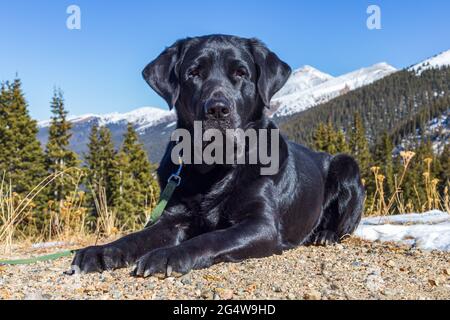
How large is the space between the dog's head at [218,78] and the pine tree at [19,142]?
32232mm

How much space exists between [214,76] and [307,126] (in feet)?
591

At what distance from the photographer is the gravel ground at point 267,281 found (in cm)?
256

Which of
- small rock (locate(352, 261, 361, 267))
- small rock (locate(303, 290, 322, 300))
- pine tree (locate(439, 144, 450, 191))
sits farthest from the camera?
pine tree (locate(439, 144, 450, 191))

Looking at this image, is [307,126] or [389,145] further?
[307,126]

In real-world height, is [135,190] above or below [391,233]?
below

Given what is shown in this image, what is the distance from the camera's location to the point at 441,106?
549 ft

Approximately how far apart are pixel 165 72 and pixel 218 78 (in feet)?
2.24

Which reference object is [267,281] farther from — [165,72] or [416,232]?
[416,232]

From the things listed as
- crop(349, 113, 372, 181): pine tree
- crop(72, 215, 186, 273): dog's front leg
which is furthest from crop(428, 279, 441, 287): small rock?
crop(349, 113, 372, 181): pine tree

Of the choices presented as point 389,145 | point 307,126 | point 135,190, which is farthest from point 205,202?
point 307,126

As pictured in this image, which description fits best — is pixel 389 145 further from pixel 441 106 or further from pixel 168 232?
pixel 441 106

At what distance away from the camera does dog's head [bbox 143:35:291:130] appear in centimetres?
400

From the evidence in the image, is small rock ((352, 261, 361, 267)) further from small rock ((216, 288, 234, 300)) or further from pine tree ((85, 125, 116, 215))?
pine tree ((85, 125, 116, 215))

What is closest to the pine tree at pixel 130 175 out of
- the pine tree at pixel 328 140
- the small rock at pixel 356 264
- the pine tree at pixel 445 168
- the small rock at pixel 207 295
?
the pine tree at pixel 328 140
